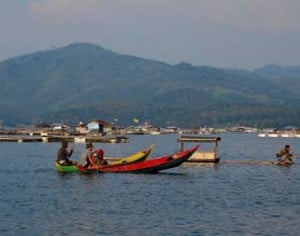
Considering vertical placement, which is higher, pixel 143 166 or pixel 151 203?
pixel 143 166

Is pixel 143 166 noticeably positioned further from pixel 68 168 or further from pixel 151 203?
pixel 151 203

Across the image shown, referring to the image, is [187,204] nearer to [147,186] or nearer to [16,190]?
[147,186]

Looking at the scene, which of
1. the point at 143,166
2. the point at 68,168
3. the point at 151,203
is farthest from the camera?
the point at 68,168

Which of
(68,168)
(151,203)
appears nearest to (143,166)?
(68,168)

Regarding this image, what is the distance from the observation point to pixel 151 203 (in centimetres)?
4091

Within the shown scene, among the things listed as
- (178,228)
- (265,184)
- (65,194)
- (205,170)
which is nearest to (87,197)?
(65,194)

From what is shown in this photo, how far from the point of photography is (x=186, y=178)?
56688 millimetres

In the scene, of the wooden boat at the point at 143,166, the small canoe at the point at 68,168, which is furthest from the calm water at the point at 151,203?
the small canoe at the point at 68,168

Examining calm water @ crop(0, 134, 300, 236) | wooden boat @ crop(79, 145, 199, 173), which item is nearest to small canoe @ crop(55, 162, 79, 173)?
wooden boat @ crop(79, 145, 199, 173)

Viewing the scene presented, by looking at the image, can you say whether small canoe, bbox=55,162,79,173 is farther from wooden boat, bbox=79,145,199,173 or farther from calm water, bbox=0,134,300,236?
calm water, bbox=0,134,300,236

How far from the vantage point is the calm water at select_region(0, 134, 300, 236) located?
32969 millimetres

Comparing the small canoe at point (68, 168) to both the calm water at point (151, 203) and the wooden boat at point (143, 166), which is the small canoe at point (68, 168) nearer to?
the wooden boat at point (143, 166)

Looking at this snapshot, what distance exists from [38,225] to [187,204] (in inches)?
400

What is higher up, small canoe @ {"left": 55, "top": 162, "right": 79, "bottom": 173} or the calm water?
small canoe @ {"left": 55, "top": 162, "right": 79, "bottom": 173}
